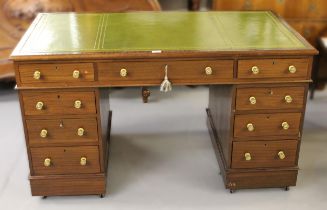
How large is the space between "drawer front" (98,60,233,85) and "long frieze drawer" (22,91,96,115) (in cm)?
14

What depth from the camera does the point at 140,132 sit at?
3.16 metres

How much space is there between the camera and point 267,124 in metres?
2.38

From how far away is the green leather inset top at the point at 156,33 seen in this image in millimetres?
2219

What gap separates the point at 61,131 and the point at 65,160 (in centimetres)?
17

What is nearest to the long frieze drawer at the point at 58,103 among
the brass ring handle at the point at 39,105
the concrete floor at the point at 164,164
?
the brass ring handle at the point at 39,105

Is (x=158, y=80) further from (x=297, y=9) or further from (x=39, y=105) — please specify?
(x=297, y=9)

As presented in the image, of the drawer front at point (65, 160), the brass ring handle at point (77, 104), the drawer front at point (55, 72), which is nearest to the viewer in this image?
the drawer front at point (55, 72)

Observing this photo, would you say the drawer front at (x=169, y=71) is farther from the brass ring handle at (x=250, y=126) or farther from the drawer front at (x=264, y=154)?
the drawer front at (x=264, y=154)

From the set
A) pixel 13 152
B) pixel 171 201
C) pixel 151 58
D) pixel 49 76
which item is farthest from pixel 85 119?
pixel 13 152

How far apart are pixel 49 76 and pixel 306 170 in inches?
62.5

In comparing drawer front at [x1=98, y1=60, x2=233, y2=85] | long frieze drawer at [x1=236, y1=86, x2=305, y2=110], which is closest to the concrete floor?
long frieze drawer at [x1=236, y1=86, x2=305, y2=110]

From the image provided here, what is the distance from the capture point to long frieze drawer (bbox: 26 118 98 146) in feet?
7.51

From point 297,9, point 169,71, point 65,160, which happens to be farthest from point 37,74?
point 297,9

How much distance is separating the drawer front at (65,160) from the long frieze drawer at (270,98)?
2.61ft
